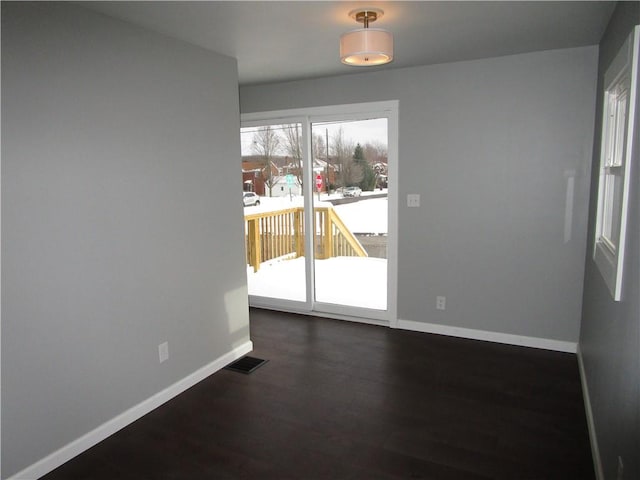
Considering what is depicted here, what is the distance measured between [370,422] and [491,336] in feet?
5.52

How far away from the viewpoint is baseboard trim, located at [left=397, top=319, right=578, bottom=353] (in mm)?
3596

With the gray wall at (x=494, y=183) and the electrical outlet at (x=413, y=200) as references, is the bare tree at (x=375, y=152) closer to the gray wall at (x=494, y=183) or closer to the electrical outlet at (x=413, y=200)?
the gray wall at (x=494, y=183)

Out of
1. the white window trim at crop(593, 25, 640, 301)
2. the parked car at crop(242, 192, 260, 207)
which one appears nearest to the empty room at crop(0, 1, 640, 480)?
the white window trim at crop(593, 25, 640, 301)

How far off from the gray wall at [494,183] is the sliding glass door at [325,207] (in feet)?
0.62

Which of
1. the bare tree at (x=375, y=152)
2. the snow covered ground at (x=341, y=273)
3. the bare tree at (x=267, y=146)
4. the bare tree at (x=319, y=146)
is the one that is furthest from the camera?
the bare tree at (x=267, y=146)

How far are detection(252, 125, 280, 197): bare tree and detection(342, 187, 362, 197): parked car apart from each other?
0.81 metres

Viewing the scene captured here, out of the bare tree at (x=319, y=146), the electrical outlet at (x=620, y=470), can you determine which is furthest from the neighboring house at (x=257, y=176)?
the electrical outlet at (x=620, y=470)

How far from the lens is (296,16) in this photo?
249cm

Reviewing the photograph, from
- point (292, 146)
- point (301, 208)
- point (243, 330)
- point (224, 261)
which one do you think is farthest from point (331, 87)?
point (243, 330)

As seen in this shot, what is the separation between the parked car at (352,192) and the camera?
14.2 feet

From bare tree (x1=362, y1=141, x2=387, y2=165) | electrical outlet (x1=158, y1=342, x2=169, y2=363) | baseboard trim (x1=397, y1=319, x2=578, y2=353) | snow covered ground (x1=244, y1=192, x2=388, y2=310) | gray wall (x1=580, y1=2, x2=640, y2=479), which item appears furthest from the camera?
snow covered ground (x1=244, y1=192, x2=388, y2=310)

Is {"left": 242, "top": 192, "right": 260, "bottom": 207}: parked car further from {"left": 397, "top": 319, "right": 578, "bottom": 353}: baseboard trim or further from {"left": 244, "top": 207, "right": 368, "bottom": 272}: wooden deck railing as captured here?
{"left": 397, "top": 319, "right": 578, "bottom": 353}: baseboard trim

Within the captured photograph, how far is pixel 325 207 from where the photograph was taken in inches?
179

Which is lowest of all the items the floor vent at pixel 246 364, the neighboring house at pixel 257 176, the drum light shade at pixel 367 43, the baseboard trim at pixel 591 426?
the floor vent at pixel 246 364
